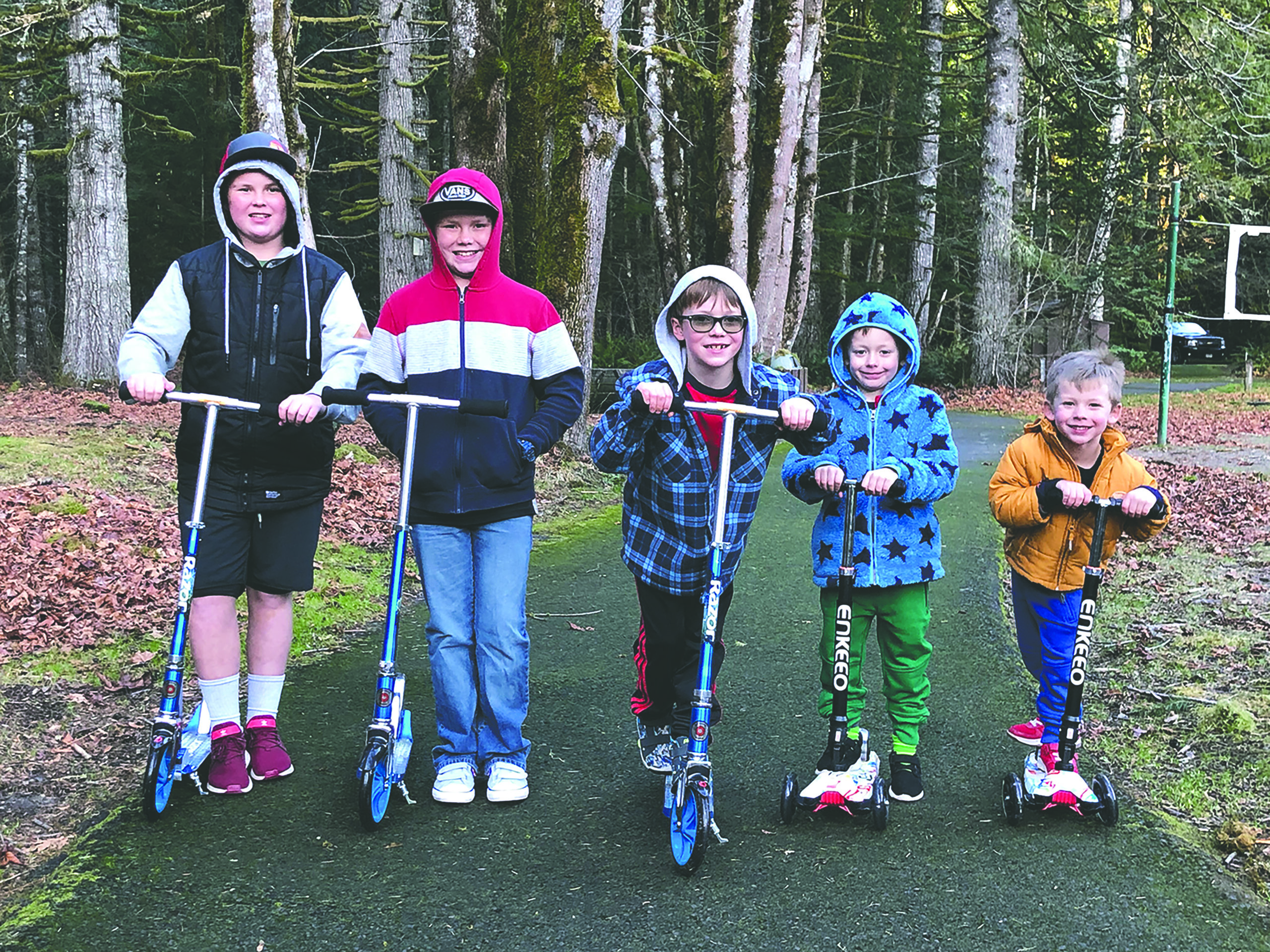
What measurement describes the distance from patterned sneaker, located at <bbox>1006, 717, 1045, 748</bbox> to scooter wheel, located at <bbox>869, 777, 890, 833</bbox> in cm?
118

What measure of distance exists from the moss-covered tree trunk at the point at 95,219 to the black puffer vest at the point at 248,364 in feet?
42.8

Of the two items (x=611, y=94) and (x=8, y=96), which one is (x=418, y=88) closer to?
(x=8, y=96)

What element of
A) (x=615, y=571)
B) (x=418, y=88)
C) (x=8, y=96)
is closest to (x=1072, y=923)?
(x=615, y=571)

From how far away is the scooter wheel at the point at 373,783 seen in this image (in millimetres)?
3953

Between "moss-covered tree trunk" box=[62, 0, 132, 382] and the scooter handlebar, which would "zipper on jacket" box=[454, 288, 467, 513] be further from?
"moss-covered tree trunk" box=[62, 0, 132, 382]

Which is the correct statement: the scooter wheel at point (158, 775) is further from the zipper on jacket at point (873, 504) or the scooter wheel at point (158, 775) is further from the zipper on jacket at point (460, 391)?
the zipper on jacket at point (873, 504)

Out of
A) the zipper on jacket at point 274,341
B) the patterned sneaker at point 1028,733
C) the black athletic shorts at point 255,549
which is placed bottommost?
the patterned sneaker at point 1028,733

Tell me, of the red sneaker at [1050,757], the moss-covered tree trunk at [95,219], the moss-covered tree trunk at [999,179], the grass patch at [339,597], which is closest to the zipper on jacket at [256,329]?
the grass patch at [339,597]

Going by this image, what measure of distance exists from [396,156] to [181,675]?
56.1ft

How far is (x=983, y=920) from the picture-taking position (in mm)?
3457

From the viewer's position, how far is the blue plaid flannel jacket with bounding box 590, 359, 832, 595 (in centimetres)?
429

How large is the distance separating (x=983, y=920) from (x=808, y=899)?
528 mm

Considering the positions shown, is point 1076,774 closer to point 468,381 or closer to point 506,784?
point 506,784

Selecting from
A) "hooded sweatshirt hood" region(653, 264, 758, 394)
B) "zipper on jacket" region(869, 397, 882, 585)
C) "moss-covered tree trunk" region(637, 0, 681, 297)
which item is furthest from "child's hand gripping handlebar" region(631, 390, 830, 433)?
"moss-covered tree trunk" region(637, 0, 681, 297)
